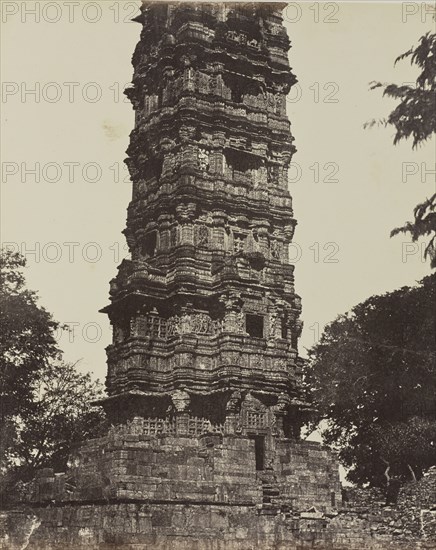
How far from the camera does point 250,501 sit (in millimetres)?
27078

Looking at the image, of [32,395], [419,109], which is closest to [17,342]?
[32,395]

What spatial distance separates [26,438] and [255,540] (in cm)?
1955

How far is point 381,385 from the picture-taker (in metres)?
39.0

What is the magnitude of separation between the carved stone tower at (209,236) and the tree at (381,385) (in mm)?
5088

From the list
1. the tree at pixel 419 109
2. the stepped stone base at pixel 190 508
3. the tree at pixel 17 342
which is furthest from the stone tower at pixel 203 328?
the tree at pixel 419 109

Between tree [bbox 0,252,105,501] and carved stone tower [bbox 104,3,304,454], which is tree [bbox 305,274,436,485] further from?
tree [bbox 0,252,105,501]

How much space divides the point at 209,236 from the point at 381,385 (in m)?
11.4

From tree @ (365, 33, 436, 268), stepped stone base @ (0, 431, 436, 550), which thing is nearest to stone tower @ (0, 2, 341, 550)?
stepped stone base @ (0, 431, 436, 550)

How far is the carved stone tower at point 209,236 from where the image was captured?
1316 inches

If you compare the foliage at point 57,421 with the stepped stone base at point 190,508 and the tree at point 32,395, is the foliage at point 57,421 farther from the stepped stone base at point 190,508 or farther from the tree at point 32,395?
the stepped stone base at point 190,508

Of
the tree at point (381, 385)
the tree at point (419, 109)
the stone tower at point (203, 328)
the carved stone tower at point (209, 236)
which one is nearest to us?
the tree at point (419, 109)

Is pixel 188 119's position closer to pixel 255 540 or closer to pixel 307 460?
pixel 307 460

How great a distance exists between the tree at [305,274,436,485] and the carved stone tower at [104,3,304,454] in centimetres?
509

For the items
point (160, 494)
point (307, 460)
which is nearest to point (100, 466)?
point (160, 494)
